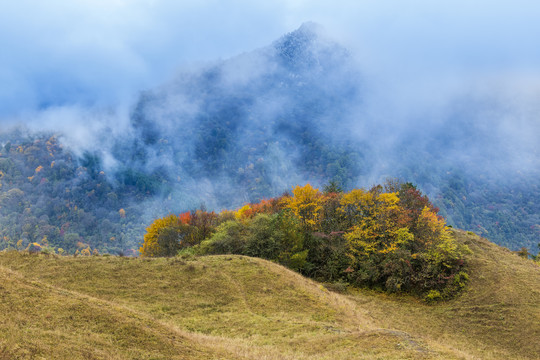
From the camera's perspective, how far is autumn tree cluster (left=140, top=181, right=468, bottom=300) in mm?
46969

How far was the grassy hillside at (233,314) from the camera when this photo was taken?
1372 centimetres

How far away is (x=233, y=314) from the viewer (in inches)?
1033

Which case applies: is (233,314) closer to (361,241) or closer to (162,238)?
(361,241)

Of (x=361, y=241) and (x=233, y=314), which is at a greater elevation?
(x=361, y=241)

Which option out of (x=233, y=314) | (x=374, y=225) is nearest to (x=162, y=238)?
(x=374, y=225)

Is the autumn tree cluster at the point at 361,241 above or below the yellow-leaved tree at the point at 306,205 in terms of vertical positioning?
below

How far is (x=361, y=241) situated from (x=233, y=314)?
3023 cm

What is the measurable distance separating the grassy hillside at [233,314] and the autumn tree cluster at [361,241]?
342cm

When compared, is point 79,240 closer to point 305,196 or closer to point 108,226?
point 108,226

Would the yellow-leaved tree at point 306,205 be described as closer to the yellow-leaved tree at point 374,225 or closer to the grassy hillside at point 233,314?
the yellow-leaved tree at point 374,225

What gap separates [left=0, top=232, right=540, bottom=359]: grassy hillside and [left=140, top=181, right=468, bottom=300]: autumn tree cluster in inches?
134

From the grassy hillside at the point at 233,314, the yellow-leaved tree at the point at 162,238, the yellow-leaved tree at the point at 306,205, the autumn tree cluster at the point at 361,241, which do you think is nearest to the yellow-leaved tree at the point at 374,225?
the autumn tree cluster at the point at 361,241

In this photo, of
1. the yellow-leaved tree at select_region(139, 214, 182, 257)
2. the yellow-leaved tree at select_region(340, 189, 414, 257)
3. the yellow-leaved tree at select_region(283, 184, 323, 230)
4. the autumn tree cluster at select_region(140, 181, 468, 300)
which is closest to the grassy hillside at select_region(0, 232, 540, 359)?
the autumn tree cluster at select_region(140, 181, 468, 300)

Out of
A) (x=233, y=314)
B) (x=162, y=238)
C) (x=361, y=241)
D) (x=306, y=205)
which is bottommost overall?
(x=233, y=314)
